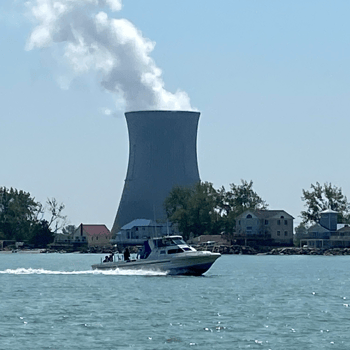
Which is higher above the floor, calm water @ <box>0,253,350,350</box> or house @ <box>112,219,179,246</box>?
house @ <box>112,219,179,246</box>

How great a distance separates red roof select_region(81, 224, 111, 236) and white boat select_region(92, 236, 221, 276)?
355 feet

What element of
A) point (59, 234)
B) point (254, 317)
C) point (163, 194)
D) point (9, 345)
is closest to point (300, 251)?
point (163, 194)

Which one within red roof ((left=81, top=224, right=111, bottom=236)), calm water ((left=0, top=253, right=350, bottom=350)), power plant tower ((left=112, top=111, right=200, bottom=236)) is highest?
power plant tower ((left=112, top=111, right=200, bottom=236))

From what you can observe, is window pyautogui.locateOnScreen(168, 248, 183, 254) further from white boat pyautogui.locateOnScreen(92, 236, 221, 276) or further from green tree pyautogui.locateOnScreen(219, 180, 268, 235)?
green tree pyautogui.locateOnScreen(219, 180, 268, 235)

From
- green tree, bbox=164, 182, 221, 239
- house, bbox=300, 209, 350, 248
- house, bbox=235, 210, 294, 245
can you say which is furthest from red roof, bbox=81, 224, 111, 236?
house, bbox=300, 209, 350, 248

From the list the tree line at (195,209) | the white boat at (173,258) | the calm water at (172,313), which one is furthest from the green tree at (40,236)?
the white boat at (173,258)

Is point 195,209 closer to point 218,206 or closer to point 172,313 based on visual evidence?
point 218,206

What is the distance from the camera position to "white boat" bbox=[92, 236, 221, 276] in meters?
63.0

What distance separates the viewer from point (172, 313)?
43.5 m

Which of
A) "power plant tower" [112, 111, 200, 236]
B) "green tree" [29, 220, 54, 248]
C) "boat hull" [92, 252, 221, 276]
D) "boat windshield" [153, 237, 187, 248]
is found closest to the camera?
"boat hull" [92, 252, 221, 276]

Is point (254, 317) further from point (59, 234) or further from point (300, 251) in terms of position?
point (59, 234)

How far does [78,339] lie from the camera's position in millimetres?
35156

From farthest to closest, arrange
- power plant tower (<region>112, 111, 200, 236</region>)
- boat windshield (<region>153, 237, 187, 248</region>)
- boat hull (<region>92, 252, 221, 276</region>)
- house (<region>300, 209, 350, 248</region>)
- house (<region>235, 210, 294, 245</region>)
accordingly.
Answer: house (<region>235, 210, 294, 245</region>) < house (<region>300, 209, 350, 248</region>) < power plant tower (<region>112, 111, 200, 236</region>) < boat windshield (<region>153, 237, 187, 248</region>) < boat hull (<region>92, 252, 221, 276</region>)

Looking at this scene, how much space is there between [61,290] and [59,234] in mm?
116216
